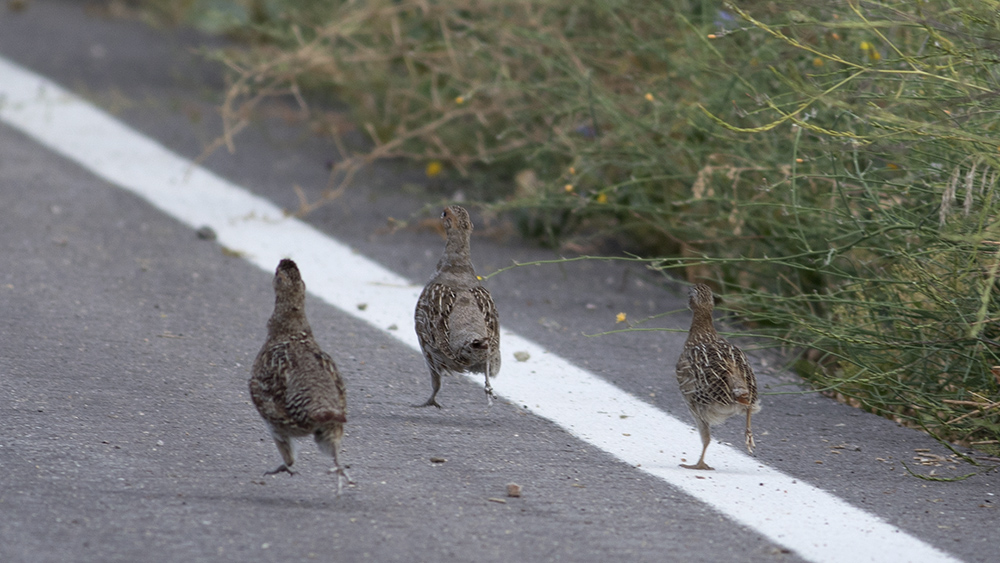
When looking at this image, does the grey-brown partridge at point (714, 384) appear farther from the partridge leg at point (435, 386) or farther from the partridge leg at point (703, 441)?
the partridge leg at point (435, 386)

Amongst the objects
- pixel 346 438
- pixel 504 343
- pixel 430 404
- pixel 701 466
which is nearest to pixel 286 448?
pixel 346 438

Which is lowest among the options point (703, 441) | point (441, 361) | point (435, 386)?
point (703, 441)

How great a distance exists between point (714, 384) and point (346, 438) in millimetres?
1267

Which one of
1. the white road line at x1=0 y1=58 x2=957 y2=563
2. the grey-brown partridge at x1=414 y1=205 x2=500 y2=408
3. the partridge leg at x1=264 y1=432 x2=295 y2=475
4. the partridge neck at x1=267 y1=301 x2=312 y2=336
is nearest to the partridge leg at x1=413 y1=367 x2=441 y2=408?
the grey-brown partridge at x1=414 y1=205 x2=500 y2=408

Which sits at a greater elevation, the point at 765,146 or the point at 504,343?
the point at 765,146

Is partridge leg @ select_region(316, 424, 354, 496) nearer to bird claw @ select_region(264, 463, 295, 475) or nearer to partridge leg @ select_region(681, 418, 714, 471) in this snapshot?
bird claw @ select_region(264, 463, 295, 475)

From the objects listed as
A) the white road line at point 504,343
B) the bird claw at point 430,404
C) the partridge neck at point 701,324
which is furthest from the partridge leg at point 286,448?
the partridge neck at point 701,324

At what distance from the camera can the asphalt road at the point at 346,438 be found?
133 inches

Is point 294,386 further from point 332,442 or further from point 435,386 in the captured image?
point 435,386

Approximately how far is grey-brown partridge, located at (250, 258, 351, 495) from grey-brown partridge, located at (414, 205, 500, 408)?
0.76 m

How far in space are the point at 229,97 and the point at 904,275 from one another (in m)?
3.90

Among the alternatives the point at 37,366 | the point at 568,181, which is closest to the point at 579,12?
the point at 568,181

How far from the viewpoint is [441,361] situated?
179 inches

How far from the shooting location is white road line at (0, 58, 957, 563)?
3609 mm
